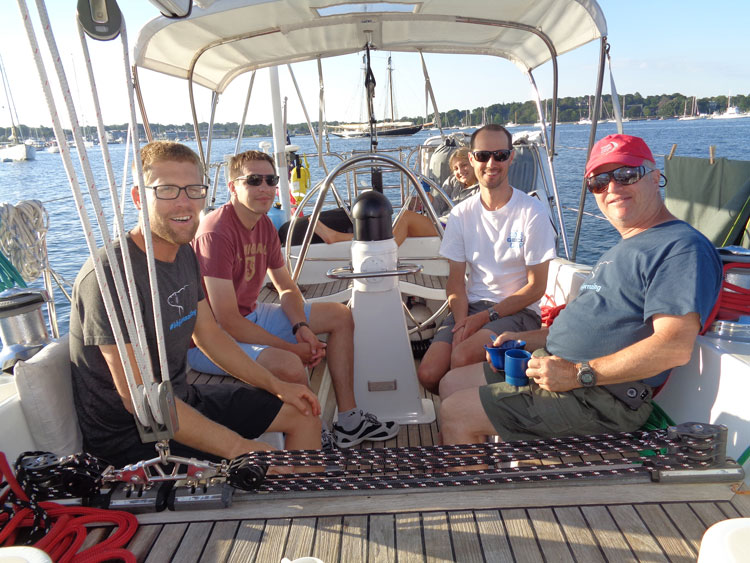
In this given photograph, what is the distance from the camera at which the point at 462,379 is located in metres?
2.14

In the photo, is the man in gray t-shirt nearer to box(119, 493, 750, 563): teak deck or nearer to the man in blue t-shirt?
box(119, 493, 750, 563): teak deck

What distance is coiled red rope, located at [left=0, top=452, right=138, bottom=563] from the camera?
1145mm

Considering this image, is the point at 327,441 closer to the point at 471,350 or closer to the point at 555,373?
the point at 471,350

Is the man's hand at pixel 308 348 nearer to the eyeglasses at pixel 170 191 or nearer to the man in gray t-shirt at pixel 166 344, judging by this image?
the man in gray t-shirt at pixel 166 344

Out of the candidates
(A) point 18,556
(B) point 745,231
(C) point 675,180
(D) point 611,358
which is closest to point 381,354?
(D) point 611,358

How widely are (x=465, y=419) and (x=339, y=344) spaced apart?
2.76 ft

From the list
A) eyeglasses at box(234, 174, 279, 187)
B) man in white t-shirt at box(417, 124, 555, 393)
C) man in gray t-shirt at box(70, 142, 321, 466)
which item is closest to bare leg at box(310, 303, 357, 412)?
man in white t-shirt at box(417, 124, 555, 393)

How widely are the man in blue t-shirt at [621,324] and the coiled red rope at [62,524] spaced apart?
1084mm

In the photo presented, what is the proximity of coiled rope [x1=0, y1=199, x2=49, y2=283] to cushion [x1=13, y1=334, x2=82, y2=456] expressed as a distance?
951 mm

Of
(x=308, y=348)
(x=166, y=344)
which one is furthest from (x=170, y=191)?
(x=308, y=348)

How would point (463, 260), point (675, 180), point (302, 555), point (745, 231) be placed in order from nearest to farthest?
point (302, 555) → point (463, 260) → point (745, 231) → point (675, 180)

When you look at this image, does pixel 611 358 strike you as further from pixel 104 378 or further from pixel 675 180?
pixel 675 180

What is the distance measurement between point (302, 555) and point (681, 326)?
111 centimetres

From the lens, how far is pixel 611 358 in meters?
1.56
